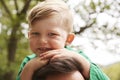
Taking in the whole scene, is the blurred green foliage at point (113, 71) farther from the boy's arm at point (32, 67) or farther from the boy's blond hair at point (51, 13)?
the boy's arm at point (32, 67)

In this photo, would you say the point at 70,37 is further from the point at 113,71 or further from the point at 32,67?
the point at 113,71

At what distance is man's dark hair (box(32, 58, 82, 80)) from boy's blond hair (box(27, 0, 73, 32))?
152 mm

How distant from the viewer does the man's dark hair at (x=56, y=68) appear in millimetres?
861

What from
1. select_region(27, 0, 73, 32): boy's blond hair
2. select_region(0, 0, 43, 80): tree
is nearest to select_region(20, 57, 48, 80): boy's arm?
select_region(27, 0, 73, 32): boy's blond hair

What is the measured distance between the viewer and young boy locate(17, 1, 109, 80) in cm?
89

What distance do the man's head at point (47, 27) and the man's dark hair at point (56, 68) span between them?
0.31 ft

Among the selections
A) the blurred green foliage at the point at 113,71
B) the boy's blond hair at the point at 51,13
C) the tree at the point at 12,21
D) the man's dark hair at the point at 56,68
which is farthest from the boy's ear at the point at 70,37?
the blurred green foliage at the point at 113,71

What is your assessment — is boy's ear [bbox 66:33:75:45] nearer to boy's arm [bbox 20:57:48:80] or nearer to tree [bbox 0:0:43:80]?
boy's arm [bbox 20:57:48:80]

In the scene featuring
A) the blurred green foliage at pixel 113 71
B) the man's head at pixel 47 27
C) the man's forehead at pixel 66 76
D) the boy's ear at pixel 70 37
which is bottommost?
the blurred green foliage at pixel 113 71

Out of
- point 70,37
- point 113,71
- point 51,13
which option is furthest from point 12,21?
point 51,13

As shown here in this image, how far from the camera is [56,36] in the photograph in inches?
38.5

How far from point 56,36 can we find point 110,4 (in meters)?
2.08

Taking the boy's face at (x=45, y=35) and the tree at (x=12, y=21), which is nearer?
the boy's face at (x=45, y=35)

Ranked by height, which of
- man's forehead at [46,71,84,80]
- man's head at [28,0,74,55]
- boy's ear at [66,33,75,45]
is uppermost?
man's head at [28,0,74,55]
